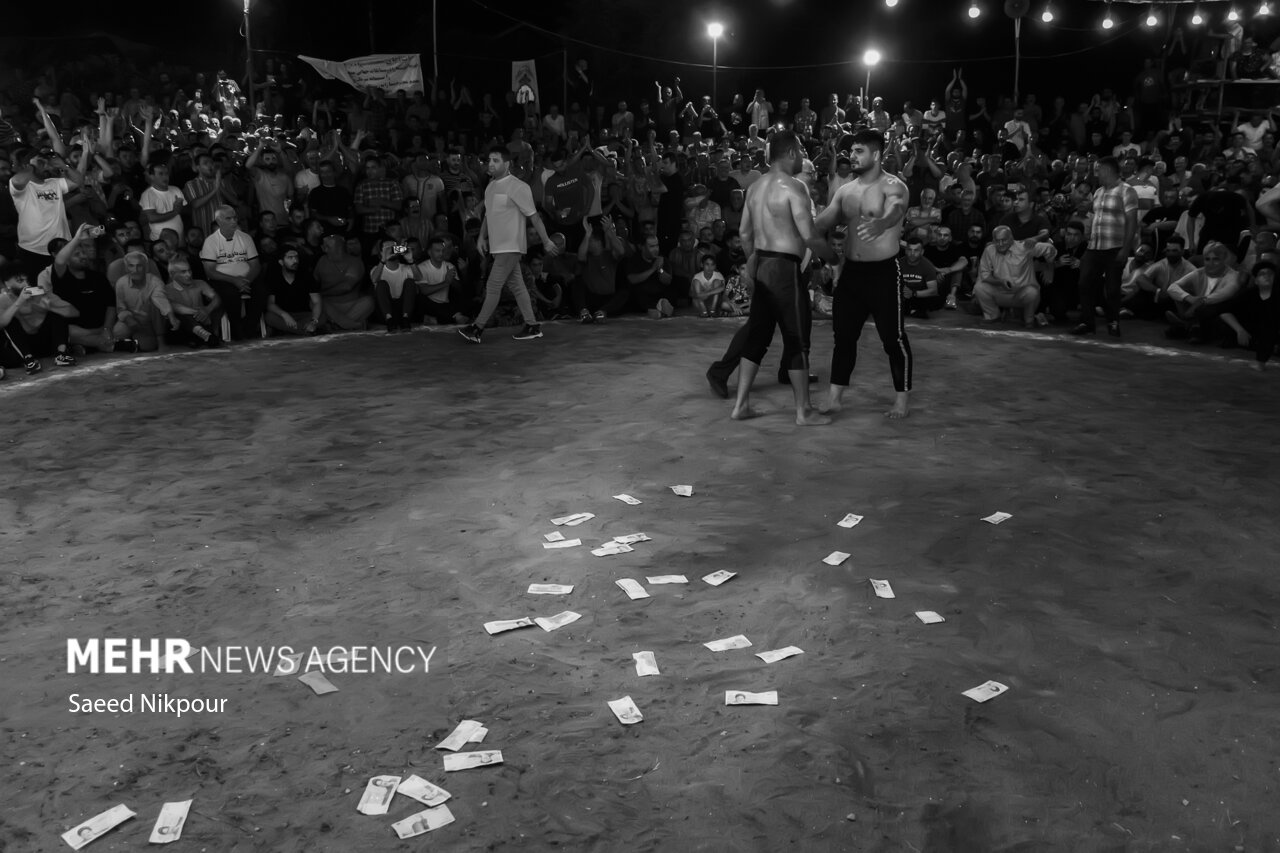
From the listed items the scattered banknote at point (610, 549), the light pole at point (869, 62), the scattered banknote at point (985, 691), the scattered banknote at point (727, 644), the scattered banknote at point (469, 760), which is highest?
the light pole at point (869, 62)

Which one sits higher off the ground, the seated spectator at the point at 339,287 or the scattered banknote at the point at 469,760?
the seated spectator at the point at 339,287

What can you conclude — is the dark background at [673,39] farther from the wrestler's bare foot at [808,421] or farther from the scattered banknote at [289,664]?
the scattered banknote at [289,664]

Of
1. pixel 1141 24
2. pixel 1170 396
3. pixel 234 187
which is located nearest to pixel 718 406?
pixel 1170 396

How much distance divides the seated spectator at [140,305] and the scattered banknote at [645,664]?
796cm

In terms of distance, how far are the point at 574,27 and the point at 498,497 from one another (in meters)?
24.1

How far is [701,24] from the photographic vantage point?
27281mm

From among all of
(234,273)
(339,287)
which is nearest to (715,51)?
(339,287)

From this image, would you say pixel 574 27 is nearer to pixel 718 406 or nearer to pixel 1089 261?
pixel 1089 261

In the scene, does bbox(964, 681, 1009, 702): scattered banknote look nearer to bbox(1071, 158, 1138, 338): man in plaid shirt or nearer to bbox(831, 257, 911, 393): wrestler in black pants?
bbox(831, 257, 911, 393): wrestler in black pants

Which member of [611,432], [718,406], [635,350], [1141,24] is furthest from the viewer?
[1141,24]

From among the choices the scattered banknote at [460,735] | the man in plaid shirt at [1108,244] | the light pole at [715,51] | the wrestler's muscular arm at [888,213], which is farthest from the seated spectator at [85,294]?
the light pole at [715,51]

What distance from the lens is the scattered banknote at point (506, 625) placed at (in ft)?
13.9

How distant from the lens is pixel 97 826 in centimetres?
302

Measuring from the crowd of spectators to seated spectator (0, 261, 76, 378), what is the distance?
0.07 feet
